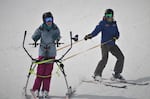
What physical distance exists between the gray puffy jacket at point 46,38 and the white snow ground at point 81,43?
42.0 inches

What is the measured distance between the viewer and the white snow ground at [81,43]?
8844mm

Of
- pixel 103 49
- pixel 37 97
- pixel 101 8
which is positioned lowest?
pixel 37 97

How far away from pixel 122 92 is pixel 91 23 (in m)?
6.43

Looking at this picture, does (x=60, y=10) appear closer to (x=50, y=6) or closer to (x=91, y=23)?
(x=50, y=6)

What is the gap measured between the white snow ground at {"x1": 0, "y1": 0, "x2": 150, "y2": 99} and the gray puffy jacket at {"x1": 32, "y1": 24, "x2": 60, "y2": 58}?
107 centimetres

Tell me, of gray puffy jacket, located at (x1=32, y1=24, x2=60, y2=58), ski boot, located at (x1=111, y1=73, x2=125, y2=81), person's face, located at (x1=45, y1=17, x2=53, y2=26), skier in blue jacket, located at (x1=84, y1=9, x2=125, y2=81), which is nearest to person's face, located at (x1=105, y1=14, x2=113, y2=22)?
skier in blue jacket, located at (x1=84, y1=9, x2=125, y2=81)

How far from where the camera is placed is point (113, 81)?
30.5ft

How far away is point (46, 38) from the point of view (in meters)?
8.30

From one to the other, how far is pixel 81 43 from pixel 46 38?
4.27m

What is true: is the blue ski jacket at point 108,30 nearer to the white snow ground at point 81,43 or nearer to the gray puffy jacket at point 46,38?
the white snow ground at point 81,43

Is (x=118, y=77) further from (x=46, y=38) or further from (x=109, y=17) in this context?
(x=46, y=38)

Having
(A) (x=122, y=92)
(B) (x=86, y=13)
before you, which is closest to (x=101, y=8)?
(B) (x=86, y=13)

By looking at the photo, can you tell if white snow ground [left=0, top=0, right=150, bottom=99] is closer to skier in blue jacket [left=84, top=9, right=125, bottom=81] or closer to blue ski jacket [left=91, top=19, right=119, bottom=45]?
skier in blue jacket [left=84, top=9, right=125, bottom=81]

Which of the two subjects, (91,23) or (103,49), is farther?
(91,23)
